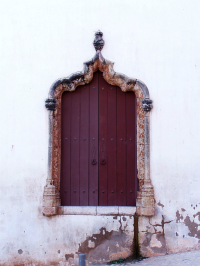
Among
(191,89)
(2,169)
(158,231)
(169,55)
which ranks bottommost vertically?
(158,231)

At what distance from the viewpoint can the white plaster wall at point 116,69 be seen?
3922 mm

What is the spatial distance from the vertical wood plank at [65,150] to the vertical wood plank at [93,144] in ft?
1.03

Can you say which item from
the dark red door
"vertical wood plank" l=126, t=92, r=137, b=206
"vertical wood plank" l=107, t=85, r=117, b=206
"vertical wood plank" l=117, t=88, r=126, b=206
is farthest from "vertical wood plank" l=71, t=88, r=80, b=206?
"vertical wood plank" l=126, t=92, r=137, b=206

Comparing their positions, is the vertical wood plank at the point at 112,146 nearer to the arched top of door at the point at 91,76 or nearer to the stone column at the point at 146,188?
the arched top of door at the point at 91,76

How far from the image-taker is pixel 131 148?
4105mm

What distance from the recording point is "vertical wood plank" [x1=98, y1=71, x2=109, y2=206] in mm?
4043

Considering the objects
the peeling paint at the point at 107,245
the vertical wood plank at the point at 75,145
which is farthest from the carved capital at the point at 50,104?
the peeling paint at the point at 107,245

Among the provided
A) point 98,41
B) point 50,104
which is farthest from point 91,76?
point 50,104

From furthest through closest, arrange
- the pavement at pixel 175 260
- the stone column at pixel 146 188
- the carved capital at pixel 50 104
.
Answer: the carved capital at pixel 50 104 → the stone column at pixel 146 188 → the pavement at pixel 175 260

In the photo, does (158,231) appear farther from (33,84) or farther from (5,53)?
(5,53)

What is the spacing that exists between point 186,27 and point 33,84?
2.33 meters

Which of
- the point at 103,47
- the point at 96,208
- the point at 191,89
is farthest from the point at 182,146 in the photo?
the point at 103,47

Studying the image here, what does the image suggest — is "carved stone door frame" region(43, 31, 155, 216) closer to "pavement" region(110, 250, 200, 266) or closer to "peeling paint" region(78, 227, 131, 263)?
"peeling paint" region(78, 227, 131, 263)

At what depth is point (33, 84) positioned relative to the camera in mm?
4031
